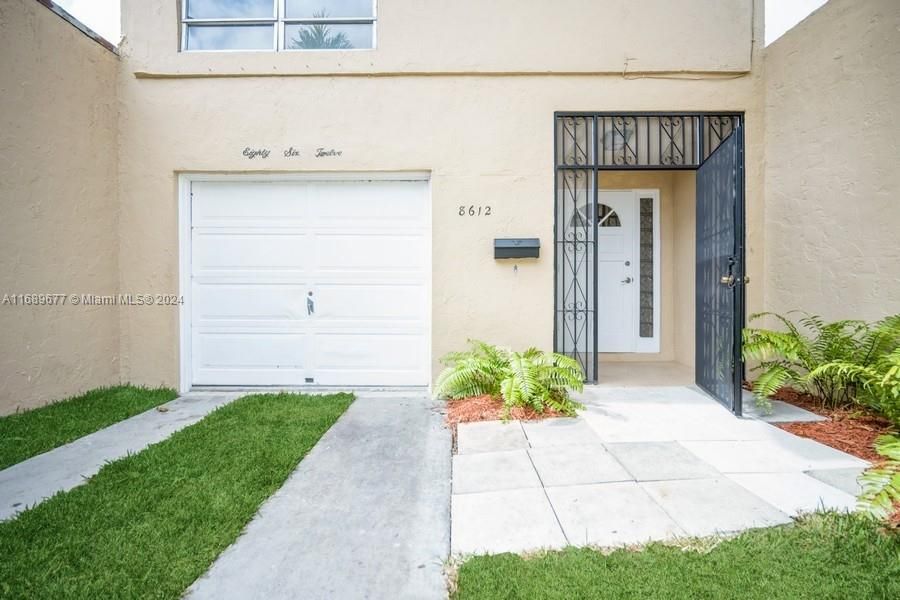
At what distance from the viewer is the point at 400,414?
161 inches

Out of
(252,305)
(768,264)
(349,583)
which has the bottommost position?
(349,583)

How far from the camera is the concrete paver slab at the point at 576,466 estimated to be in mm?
2658

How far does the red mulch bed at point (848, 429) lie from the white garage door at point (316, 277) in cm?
342

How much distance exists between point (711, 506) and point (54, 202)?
18.9ft

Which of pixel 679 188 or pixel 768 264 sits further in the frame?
pixel 679 188

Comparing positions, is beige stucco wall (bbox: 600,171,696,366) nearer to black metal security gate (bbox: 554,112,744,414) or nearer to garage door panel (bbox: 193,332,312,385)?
black metal security gate (bbox: 554,112,744,414)

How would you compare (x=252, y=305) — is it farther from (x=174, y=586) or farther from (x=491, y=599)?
(x=491, y=599)

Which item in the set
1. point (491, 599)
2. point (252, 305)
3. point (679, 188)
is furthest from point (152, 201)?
point (679, 188)

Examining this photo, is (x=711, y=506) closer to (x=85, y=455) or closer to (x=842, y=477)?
(x=842, y=477)

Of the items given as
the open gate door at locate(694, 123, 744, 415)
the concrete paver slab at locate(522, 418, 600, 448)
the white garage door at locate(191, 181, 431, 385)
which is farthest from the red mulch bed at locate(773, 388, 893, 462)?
the white garage door at locate(191, 181, 431, 385)

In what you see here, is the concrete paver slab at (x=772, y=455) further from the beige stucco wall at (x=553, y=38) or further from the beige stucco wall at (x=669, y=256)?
the beige stucco wall at (x=553, y=38)

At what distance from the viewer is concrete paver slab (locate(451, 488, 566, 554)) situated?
204cm

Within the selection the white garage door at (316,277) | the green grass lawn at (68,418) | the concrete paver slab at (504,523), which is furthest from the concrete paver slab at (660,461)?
the green grass lawn at (68,418)

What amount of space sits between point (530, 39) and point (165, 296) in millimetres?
4831
